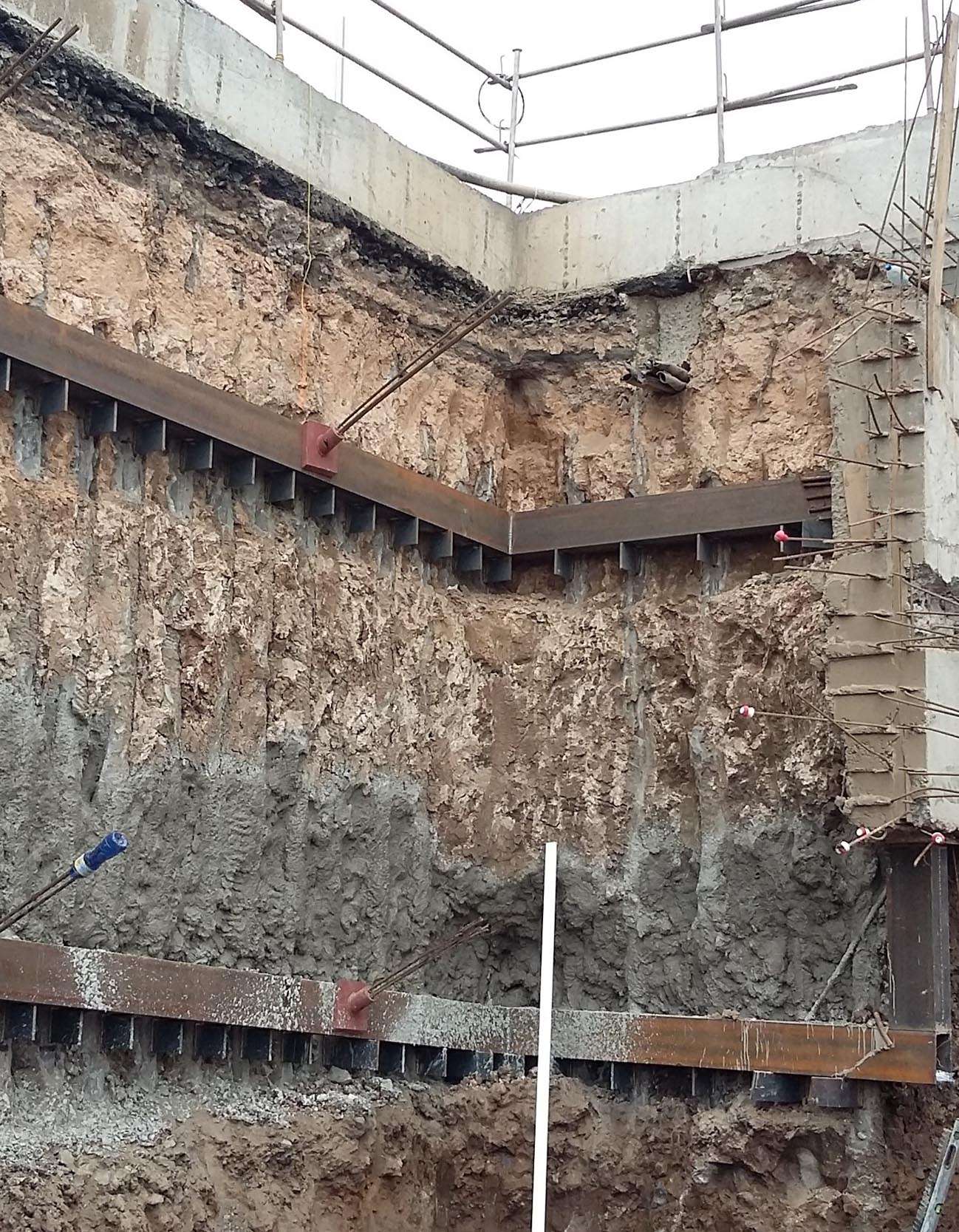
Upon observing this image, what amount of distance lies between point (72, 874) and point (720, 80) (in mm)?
8439

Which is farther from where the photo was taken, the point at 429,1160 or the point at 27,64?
the point at 429,1160

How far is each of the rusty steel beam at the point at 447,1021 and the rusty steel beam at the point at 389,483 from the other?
3.03 meters

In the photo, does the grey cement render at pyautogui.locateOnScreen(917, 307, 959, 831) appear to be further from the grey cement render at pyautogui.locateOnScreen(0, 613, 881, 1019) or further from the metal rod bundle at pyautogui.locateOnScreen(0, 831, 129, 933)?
the metal rod bundle at pyautogui.locateOnScreen(0, 831, 129, 933)

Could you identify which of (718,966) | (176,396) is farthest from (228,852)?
(718,966)

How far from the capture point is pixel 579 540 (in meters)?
11.9

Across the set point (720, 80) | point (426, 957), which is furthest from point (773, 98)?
point (426, 957)

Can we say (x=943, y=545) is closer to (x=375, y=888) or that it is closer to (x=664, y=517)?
(x=664, y=517)

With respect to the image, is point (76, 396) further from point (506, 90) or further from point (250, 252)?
point (506, 90)

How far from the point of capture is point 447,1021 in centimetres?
1079

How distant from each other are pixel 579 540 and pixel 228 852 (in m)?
3.58

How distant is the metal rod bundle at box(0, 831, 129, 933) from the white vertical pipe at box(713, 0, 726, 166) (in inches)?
300

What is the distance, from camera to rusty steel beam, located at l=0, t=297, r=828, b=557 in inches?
351

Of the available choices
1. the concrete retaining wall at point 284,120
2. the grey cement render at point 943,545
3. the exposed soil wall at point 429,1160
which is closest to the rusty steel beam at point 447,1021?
the exposed soil wall at point 429,1160

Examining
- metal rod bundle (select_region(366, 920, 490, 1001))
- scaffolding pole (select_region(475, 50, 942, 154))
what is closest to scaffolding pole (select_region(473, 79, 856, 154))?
scaffolding pole (select_region(475, 50, 942, 154))
